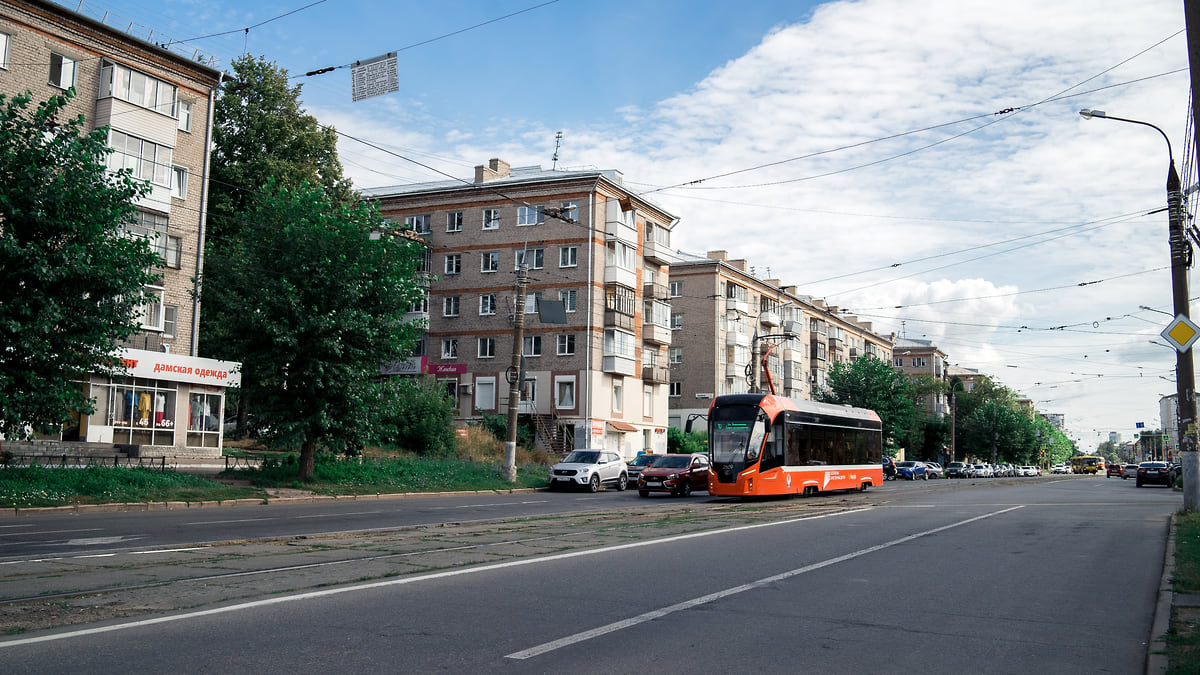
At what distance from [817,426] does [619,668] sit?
82.9 feet

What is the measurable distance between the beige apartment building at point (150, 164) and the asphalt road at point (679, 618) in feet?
80.6

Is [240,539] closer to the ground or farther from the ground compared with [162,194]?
closer to the ground

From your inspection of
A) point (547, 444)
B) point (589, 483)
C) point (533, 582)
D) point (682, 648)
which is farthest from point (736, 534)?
point (547, 444)

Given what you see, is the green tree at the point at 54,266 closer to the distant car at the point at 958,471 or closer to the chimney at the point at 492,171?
the chimney at the point at 492,171

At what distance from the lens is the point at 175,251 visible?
36.9 meters

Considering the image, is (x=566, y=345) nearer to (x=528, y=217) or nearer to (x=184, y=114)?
(x=528, y=217)

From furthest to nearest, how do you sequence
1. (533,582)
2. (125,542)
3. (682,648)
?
(125,542), (533,582), (682,648)

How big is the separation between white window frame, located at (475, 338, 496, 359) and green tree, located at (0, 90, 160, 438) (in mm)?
32819

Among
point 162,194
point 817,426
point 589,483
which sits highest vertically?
point 162,194

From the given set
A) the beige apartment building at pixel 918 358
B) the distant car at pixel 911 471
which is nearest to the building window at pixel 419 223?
the distant car at pixel 911 471

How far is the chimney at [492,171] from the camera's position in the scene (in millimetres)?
56719

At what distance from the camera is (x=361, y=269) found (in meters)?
27.2

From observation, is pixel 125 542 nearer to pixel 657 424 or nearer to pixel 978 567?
pixel 978 567

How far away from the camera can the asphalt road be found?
19.7 feet
